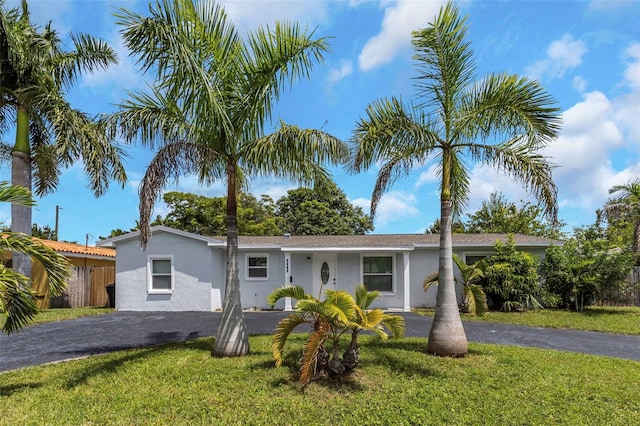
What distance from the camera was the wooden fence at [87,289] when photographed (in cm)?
1609

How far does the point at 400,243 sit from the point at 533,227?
47.6 feet

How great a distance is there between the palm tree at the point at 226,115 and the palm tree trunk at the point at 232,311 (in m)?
0.02

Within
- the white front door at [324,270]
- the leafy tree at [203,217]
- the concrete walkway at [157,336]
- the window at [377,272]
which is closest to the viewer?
the concrete walkway at [157,336]

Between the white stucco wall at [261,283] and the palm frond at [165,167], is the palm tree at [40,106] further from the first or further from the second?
the white stucco wall at [261,283]

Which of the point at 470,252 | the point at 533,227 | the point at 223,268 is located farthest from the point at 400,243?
the point at 533,227

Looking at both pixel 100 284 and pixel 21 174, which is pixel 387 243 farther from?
pixel 100 284

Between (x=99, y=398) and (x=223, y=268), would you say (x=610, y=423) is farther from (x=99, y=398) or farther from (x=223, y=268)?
(x=223, y=268)

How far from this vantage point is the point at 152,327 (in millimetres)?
10570

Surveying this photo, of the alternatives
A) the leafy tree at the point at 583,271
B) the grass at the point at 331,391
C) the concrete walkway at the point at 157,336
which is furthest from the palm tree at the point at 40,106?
the leafy tree at the point at 583,271

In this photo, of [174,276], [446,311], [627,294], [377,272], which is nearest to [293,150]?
[446,311]

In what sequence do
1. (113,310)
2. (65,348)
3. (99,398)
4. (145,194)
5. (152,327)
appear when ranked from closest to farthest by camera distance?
(99,398) < (145,194) < (65,348) < (152,327) < (113,310)

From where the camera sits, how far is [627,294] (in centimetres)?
1380

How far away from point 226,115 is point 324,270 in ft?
30.0

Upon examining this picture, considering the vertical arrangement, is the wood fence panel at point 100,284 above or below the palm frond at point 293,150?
below
